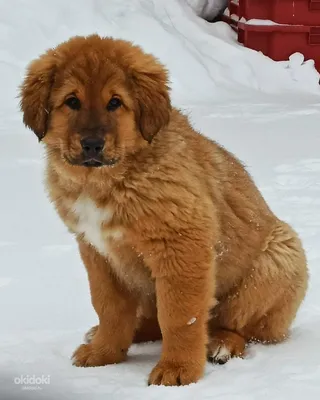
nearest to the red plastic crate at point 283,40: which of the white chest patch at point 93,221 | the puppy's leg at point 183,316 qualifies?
the white chest patch at point 93,221

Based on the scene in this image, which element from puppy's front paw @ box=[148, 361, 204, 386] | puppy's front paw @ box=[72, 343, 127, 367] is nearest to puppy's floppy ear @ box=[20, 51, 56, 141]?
puppy's front paw @ box=[72, 343, 127, 367]

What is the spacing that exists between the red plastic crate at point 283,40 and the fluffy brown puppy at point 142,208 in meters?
8.63

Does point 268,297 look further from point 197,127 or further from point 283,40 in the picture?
point 283,40

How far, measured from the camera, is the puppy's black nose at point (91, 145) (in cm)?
315

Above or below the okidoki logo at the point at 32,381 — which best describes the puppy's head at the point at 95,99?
above

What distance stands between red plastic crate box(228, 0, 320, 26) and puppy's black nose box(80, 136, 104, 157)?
9.29m

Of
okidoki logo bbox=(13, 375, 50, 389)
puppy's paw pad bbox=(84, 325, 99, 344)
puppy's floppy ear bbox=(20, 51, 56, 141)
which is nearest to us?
okidoki logo bbox=(13, 375, 50, 389)

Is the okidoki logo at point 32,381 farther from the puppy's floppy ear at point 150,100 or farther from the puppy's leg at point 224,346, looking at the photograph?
the puppy's floppy ear at point 150,100

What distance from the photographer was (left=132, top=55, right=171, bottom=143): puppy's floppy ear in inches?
131

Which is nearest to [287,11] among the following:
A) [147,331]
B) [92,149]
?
[147,331]

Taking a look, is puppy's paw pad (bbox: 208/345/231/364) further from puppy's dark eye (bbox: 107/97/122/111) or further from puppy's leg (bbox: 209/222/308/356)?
puppy's dark eye (bbox: 107/97/122/111)

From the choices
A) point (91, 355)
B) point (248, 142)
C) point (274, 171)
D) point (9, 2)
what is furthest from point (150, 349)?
point (9, 2)

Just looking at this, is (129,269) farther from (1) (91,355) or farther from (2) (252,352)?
(2) (252,352)

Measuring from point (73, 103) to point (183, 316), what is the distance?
1.00 metres
